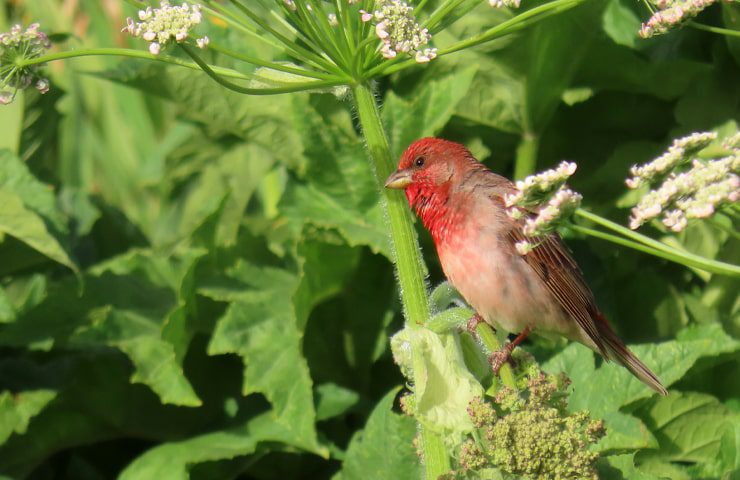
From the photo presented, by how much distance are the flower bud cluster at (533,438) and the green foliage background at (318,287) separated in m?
0.83

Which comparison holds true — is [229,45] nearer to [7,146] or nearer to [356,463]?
[7,146]

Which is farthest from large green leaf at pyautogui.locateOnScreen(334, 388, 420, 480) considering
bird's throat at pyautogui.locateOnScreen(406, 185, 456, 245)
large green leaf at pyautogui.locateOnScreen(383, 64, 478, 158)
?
large green leaf at pyautogui.locateOnScreen(383, 64, 478, 158)

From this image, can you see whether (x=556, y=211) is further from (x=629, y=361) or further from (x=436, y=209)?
(x=436, y=209)

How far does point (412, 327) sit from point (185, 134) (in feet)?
8.31

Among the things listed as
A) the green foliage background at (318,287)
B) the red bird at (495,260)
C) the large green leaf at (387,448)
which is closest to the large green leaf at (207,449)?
the green foliage background at (318,287)

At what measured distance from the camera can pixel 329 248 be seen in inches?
129

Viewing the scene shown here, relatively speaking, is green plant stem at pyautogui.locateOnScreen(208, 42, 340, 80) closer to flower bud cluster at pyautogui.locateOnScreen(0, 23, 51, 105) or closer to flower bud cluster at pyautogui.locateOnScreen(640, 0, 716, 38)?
flower bud cluster at pyautogui.locateOnScreen(0, 23, 51, 105)

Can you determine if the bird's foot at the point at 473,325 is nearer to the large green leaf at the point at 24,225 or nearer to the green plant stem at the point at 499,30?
the green plant stem at the point at 499,30

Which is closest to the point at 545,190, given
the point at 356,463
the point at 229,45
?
the point at 356,463

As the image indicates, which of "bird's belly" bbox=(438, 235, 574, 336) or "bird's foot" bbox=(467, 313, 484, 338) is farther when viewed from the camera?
"bird's belly" bbox=(438, 235, 574, 336)

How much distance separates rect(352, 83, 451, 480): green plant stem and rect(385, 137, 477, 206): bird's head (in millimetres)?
401

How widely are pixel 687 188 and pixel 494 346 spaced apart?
701 millimetres

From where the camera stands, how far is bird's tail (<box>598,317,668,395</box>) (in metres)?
2.78

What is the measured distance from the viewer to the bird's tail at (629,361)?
9.12ft
